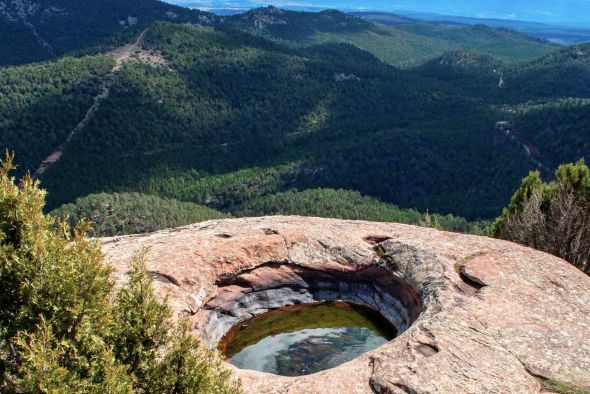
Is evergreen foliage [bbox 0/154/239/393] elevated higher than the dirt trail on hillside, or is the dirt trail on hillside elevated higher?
evergreen foliage [bbox 0/154/239/393]

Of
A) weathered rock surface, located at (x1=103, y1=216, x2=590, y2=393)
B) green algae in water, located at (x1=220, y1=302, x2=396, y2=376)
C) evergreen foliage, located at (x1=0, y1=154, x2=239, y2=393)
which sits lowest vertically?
green algae in water, located at (x1=220, y1=302, x2=396, y2=376)

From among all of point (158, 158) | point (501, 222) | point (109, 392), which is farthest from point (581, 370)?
point (158, 158)

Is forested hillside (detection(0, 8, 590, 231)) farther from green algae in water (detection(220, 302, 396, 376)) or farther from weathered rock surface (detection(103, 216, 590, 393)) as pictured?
green algae in water (detection(220, 302, 396, 376))

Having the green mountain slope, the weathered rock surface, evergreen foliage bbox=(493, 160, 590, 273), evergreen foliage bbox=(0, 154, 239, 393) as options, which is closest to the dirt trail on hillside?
the green mountain slope

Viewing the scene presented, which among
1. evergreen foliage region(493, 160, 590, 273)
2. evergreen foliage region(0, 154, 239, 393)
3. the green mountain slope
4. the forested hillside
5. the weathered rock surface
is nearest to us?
evergreen foliage region(0, 154, 239, 393)

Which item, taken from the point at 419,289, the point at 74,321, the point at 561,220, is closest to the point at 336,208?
the point at 561,220

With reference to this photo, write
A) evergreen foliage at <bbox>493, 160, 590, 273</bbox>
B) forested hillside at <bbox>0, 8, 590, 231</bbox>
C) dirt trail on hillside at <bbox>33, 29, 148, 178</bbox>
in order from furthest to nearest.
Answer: dirt trail on hillside at <bbox>33, 29, 148, 178</bbox> → forested hillside at <bbox>0, 8, 590, 231</bbox> → evergreen foliage at <bbox>493, 160, 590, 273</bbox>

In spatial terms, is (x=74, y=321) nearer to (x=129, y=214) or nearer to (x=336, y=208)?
(x=129, y=214)
